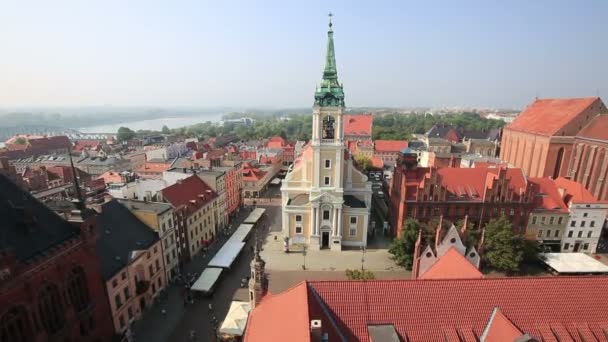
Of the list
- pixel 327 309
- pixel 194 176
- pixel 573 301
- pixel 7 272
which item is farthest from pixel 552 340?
pixel 194 176

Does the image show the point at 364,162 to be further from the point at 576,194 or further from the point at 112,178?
the point at 112,178

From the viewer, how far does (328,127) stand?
145 feet

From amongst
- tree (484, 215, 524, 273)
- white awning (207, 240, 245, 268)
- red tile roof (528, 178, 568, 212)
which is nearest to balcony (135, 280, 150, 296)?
white awning (207, 240, 245, 268)

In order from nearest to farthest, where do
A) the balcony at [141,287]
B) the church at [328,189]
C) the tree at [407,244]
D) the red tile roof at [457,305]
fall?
the red tile roof at [457,305], the balcony at [141,287], the tree at [407,244], the church at [328,189]

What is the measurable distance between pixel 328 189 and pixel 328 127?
8.99m

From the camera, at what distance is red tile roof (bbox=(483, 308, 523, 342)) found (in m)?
16.5

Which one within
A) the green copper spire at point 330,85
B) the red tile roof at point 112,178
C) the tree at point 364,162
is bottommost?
the tree at point 364,162

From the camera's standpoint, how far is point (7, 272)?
49.5 ft

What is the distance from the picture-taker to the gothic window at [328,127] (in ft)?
144

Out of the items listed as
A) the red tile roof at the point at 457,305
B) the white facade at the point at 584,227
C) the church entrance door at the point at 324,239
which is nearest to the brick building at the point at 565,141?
the white facade at the point at 584,227

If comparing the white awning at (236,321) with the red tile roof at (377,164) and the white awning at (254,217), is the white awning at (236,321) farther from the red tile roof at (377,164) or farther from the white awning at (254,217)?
the red tile roof at (377,164)

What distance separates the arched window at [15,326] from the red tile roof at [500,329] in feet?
81.2

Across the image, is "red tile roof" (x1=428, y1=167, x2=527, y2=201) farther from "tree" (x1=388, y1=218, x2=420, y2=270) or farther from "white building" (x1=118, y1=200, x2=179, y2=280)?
"white building" (x1=118, y1=200, x2=179, y2=280)

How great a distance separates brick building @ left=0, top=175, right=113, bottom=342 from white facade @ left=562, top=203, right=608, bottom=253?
5923 cm
